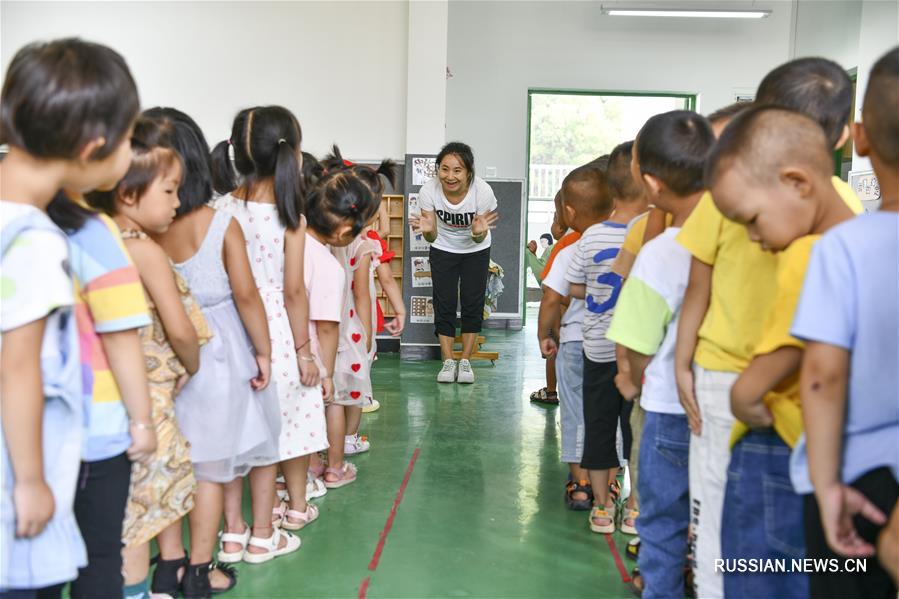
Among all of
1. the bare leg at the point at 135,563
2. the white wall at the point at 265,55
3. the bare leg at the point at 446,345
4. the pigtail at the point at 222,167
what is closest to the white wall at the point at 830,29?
the white wall at the point at 265,55

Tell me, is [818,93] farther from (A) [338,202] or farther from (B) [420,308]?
(B) [420,308]

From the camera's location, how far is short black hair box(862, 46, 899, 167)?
1003mm

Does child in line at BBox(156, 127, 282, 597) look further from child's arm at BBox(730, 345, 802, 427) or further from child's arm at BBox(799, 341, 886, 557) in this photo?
child's arm at BBox(799, 341, 886, 557)

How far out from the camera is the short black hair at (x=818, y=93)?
1.43m

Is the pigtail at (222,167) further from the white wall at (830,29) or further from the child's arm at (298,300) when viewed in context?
the white wall at (830,29)

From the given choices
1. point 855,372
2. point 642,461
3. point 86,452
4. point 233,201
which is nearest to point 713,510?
point 642,461

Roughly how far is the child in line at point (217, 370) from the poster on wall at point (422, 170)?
3637mm

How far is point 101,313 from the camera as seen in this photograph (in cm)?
126

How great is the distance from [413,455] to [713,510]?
6.55 feet

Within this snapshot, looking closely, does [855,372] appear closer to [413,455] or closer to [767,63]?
[413,455]

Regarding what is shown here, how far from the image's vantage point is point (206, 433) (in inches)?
74.9

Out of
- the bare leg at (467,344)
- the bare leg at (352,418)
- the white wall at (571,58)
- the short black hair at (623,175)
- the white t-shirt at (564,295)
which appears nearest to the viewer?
the short black hair at (623,175)

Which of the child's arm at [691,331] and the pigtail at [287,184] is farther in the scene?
the pigtail at [287,184]

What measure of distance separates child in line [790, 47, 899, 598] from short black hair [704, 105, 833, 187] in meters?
0.14
